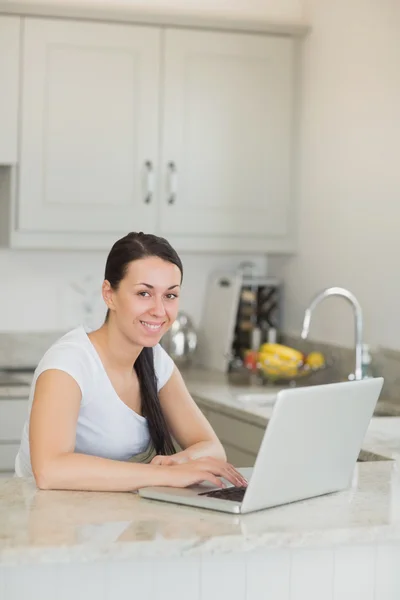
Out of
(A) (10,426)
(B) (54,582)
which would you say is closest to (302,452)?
(B) (54,582)

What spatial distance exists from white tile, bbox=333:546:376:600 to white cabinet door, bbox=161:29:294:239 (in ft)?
7.73

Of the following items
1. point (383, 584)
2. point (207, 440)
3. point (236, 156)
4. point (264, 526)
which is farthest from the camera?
point (236, 156)

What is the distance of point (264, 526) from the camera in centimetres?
185

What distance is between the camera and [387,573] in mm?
2010

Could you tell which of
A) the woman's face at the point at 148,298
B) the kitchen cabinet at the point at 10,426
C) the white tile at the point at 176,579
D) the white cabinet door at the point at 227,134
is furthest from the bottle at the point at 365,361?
the white tile at the point at 176,579

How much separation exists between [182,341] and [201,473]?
237cm

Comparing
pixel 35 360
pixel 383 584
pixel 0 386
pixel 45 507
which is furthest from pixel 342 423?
pixel 35 360

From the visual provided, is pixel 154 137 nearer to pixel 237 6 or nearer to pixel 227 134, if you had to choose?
pixel 227 134

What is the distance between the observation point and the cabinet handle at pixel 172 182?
4160 mm

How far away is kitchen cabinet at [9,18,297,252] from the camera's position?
3.99m

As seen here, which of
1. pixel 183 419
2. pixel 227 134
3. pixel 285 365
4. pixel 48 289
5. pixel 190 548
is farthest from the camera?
pixel 48 289

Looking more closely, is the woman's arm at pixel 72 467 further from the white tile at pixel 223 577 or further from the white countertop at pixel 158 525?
the white tile at pixel 223 577

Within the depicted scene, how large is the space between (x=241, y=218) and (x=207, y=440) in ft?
6.19

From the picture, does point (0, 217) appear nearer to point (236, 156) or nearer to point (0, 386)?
point (0, 386)
